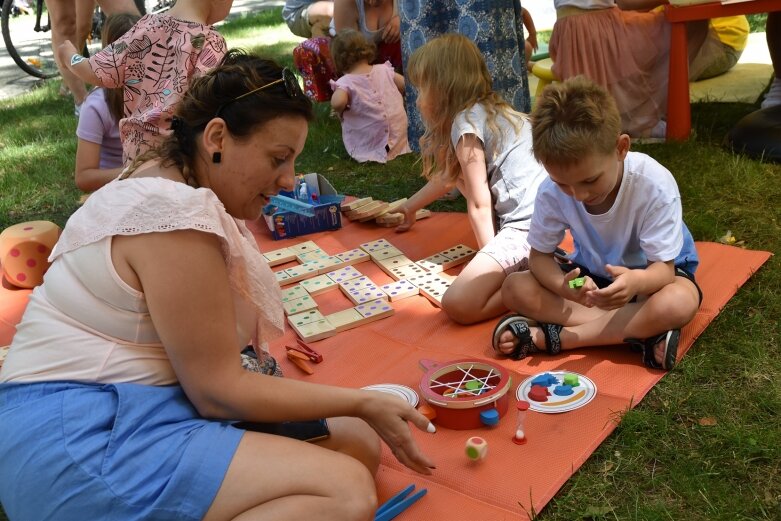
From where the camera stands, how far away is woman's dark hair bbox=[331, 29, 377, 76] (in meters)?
4.94

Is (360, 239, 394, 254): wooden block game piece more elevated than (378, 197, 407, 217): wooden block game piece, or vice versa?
(378, 197, 407, 217): wooden block game piece

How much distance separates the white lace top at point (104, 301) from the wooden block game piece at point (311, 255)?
1829 mm

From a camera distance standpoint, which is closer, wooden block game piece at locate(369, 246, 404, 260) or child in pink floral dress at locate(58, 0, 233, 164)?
child in pink floral dress at locate(58, 0, 233, 164)

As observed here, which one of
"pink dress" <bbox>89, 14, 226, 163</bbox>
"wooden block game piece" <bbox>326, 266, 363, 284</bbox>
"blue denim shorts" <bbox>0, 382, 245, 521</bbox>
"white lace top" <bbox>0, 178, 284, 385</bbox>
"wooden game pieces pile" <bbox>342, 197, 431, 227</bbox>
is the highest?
"pink dress" <bbox>89, 14, 226, 163</bbox>

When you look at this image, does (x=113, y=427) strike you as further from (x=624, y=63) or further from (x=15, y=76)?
(x=15, y=76)

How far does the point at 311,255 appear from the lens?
136 inches

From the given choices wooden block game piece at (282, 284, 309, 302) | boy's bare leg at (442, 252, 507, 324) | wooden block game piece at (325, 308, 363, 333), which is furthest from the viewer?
wooden block game piece at (282, 284, 309, 302)

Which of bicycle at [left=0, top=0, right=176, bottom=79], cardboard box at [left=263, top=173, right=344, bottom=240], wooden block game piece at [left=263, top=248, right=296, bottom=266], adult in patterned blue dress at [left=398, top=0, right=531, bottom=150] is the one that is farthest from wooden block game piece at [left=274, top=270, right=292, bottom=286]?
bicycle at [left=0, top=0, right=176, bottom=79]

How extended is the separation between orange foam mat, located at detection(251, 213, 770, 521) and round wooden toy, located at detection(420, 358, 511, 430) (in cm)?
4

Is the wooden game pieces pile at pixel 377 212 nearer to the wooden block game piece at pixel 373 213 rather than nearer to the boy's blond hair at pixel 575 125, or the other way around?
the wooden block game piece at pixel 373 213

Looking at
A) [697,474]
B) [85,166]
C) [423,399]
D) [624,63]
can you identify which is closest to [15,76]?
[85,166]

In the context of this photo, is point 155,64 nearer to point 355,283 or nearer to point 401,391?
point 355,283

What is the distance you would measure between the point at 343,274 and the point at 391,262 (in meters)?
0.22

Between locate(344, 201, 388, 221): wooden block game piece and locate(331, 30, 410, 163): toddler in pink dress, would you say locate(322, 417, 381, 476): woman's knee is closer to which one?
locate(344, 201, 388, 221): wooden block game piece
